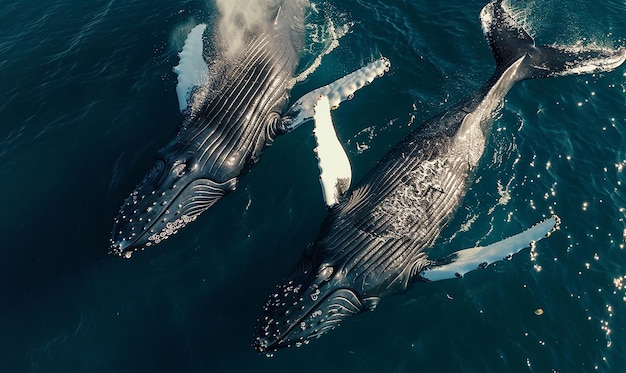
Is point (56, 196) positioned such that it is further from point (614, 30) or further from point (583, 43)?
point (614, 30)

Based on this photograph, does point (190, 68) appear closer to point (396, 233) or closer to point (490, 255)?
point (396, 233)

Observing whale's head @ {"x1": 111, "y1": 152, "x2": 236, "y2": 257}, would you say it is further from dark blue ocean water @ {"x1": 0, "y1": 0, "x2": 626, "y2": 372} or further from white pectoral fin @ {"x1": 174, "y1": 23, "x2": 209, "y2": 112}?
white pectoral fin @ {"x1": 174, "y1": 23, "x2": 209, "y2": 112}

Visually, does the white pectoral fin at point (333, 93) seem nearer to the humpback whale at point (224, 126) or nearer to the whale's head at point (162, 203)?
the humpback whale at point (224, 126)

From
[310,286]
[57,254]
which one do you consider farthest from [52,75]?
[310,286]

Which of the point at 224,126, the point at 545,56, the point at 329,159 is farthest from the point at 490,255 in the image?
the point at 545,56

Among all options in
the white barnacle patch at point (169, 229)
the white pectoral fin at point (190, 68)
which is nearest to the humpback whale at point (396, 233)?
the white barnacle patch at point (169, 229)

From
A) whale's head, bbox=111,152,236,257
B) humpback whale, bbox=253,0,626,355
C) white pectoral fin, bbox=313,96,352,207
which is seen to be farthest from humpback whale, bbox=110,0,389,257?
humpback whale, bbox=253,0,626,355
